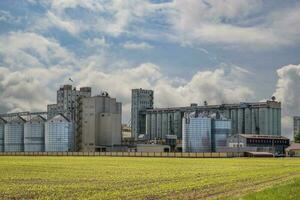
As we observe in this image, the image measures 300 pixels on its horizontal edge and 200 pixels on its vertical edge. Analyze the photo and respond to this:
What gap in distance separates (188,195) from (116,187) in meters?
7.62

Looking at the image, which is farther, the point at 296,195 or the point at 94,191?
the point at 94,191

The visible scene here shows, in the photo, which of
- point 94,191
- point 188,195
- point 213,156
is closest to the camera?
point 188,195

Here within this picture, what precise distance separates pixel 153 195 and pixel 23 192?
335 inches

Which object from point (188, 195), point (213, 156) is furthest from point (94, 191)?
point (213, 156)

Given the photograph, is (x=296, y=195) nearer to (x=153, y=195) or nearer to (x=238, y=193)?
(x=238, y=193)

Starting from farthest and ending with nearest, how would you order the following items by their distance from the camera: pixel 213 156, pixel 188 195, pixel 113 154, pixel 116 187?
pixel 113 154 < pixel 213 156 < pixel 116 187 < pixel 188 195

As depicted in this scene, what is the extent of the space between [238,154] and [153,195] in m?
148

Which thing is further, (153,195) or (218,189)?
(218,189)

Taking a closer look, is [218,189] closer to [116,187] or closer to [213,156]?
[116,187]

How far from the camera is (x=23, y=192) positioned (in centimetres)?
3547

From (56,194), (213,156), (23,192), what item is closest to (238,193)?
(56,194)

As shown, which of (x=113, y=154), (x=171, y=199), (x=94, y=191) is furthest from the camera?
(x=113, y=154)

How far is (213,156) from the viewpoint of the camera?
17000 cm

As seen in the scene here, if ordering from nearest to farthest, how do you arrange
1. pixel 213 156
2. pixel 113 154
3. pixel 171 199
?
pixel 171 199 → pixel 213 156 → pixel 113 154
